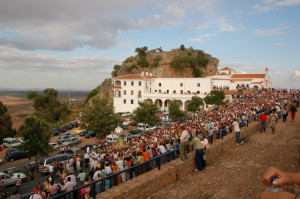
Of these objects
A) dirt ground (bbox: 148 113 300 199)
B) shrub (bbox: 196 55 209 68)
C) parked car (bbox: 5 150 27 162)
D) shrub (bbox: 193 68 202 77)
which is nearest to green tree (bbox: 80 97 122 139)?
parked car (bbox: 5 150 27 162)

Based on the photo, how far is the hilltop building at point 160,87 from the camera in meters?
56.3

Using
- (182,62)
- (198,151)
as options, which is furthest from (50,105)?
(198,151)

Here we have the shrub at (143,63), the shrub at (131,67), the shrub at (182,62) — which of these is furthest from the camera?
the shrub at (143,63)

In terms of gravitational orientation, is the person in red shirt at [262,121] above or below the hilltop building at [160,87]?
below

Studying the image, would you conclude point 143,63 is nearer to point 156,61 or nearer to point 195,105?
point 156,61

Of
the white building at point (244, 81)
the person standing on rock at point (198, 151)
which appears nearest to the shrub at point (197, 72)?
the white building at point (244, 81)

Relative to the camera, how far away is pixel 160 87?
205ft

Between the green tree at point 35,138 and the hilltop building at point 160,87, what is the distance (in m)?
36.1

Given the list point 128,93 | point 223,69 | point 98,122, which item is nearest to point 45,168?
point 98,122

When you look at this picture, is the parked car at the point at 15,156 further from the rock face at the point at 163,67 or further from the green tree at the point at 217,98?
the rock face at the point at 163,67

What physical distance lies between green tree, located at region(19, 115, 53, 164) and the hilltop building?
1423 inches

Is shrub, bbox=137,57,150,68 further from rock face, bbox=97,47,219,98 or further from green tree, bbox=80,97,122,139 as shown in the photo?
green tree, bbox=80,97,122,139

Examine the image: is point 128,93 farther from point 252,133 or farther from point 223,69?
point 252,133

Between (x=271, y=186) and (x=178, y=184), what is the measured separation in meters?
5.31
